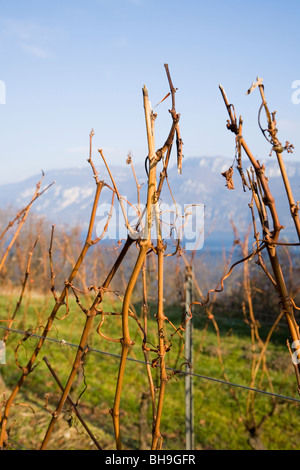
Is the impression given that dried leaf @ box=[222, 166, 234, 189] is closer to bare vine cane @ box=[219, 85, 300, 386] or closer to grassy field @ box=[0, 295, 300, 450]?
bare vine cane @ box=[219, 85, 300, 386]

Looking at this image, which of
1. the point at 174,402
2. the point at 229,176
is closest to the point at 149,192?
the point at 229,176

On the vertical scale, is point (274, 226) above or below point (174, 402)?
above

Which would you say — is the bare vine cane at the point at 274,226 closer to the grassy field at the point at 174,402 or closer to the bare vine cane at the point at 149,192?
the bare vine cane at the point at 149,192

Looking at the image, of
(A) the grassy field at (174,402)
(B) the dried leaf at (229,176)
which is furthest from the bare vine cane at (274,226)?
(A) the grassy field at (174,402)

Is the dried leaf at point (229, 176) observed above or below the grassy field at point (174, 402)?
above

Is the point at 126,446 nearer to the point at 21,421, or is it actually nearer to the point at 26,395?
the point at 21,421

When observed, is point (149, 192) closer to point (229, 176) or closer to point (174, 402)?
A: point (229, 176)

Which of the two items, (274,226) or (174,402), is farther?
(174,402)

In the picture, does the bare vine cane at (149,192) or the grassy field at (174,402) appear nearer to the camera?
the bare vine cane at (149,192)

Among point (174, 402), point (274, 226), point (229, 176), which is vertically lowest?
point (174, 402)

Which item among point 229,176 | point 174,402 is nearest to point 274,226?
point 229,176

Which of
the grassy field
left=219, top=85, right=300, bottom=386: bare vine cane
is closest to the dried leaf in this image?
left=219, top=85, right=300, bottom=386: bare vine cane
